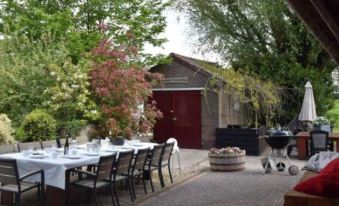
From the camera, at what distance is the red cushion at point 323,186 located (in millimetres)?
4531

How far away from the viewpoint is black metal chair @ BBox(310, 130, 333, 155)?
10562mm

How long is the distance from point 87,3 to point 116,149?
1102cm

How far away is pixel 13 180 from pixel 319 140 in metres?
7.66

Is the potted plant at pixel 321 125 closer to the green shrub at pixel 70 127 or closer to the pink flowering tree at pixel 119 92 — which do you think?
the pink flowering tree at pixel 119 92

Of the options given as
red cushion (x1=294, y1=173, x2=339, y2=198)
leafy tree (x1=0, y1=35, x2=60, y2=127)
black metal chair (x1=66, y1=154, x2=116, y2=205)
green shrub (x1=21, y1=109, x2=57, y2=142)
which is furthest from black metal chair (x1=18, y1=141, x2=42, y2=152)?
red cushion (x1=294, y1=173, x2=339, y2=198)

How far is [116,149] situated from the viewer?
26.3 feet

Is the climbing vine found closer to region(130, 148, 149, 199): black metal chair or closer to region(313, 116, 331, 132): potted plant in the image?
region(313, 116, 331, 132): potted plant

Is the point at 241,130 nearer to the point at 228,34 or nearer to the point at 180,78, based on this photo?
the point at 180,78

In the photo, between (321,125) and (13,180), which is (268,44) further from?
(13,180)

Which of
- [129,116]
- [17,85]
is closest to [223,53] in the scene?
[129,116]

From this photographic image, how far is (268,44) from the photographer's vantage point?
1755 centimetres

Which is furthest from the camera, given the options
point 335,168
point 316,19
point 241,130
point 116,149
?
point 241,130

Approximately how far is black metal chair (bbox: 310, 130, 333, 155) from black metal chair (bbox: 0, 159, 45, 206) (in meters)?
7.09

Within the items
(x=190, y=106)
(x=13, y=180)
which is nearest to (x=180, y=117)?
(x=190, y=106)
